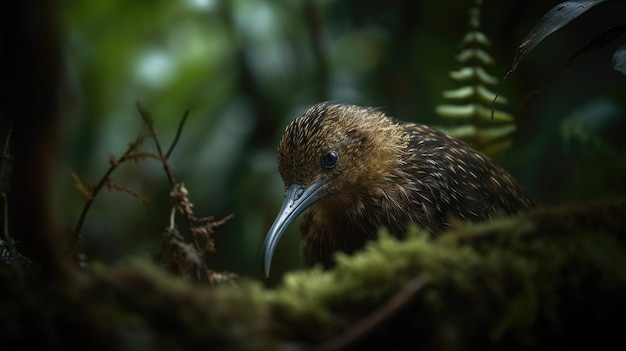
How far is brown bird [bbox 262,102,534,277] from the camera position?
2734 mm

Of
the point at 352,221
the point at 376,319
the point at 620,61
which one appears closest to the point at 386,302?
the point at 376,319

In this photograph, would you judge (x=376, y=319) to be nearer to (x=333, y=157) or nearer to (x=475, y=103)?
(x=333, y=157)

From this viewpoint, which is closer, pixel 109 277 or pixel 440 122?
pixel 109 277

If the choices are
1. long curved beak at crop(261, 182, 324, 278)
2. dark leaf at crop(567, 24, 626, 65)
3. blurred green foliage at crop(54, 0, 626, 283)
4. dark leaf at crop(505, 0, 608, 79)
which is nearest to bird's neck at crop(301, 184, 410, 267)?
long curved beak at crop(261, 182, 324, 278)

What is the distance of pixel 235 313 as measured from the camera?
48.3 inches

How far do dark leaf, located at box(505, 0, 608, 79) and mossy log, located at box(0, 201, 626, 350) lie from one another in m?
0.86

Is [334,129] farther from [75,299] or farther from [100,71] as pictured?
[100,71]

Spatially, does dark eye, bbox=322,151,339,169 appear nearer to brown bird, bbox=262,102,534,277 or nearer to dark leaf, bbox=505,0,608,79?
brown bird, bbox=262,102,534,277

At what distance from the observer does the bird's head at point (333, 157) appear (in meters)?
2.81

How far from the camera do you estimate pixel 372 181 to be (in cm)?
288

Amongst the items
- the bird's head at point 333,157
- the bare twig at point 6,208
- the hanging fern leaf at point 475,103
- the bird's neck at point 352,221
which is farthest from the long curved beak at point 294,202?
the hanging fern leaf at point 475,103

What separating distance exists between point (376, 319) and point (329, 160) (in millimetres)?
1632

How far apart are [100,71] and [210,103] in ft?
2.50

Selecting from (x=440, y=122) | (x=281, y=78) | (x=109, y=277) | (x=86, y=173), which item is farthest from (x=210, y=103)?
(x=109, y=277)
